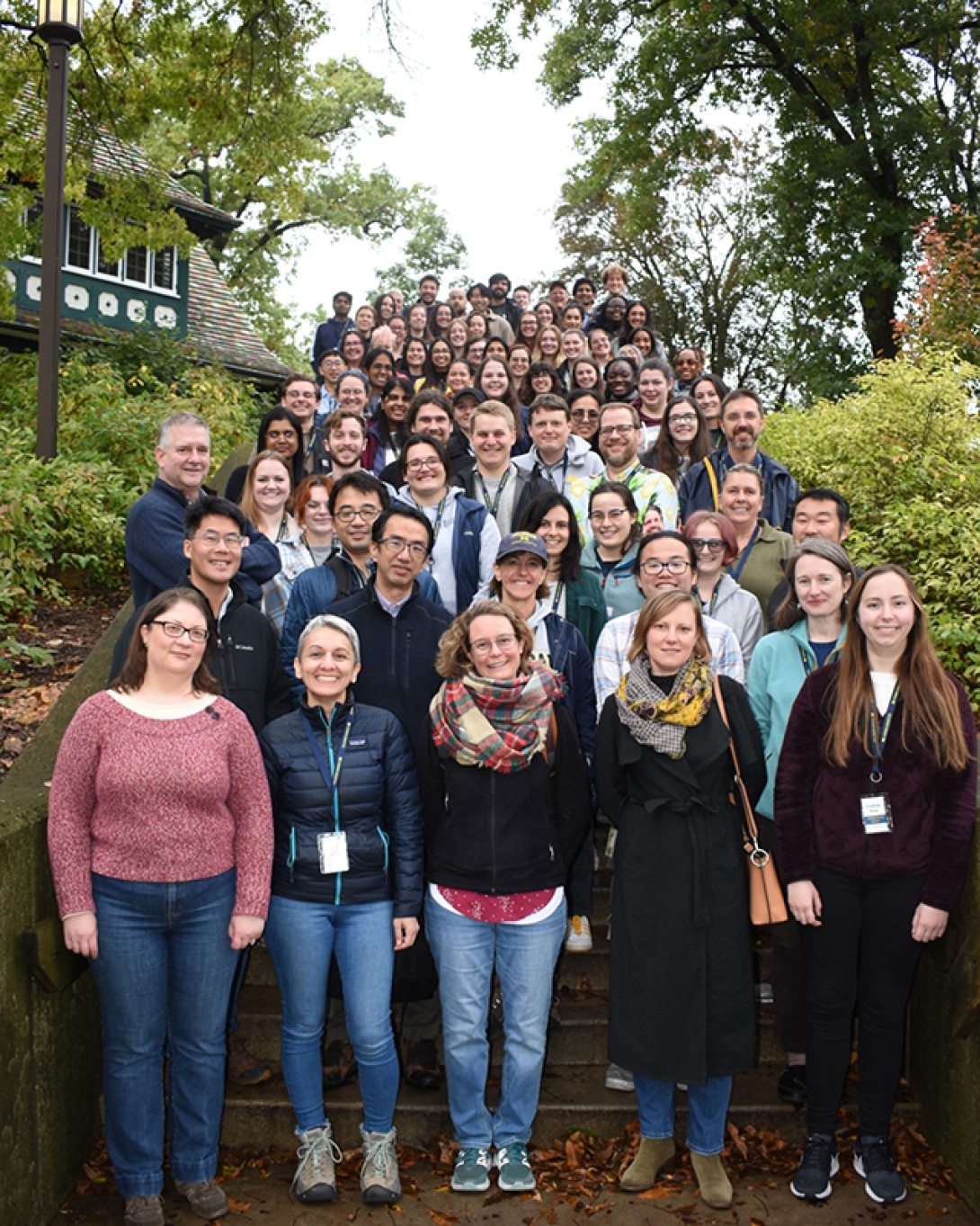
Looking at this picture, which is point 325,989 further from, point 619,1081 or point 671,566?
point 671,566

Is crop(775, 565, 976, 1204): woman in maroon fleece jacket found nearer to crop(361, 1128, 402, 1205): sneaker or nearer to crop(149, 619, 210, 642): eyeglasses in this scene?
crop(361, 1128, 402, 1205): sneaker

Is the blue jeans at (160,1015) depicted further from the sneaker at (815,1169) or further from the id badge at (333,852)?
the sneaker at (815,1169)

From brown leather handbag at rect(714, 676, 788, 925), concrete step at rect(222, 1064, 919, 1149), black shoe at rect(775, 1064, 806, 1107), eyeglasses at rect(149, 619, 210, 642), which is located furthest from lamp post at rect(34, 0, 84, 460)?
black shoe at rect(775, 1064, 806, 1107)

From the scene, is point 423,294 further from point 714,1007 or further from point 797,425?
point 714,1007

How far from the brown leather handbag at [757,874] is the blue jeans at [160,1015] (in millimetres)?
1956

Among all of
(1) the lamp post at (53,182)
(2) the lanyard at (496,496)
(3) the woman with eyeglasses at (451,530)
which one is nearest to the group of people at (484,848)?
(3) the woman with eyeglasses at (451,530)

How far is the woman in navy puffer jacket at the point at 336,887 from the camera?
4.01 m

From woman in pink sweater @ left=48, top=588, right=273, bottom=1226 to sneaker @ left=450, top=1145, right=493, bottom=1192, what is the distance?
2.88ft

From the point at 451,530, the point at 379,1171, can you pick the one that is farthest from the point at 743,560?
the point at 379,1171

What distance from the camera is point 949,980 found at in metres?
4.36

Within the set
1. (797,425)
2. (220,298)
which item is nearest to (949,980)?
(797,425)

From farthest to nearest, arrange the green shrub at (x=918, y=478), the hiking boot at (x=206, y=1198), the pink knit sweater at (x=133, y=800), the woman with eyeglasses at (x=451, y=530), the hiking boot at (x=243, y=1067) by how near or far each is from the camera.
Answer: the green shrub at (x=918, y=478), the woman with eyeglasses at (x=451, y=530), the hiking boot at (x=243, y=1067), the hiking boot at (x=206, y=1198), the pink knit sweater at (x=133, y=800)

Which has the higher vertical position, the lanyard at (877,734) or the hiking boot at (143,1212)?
the lanyard at (877,734)

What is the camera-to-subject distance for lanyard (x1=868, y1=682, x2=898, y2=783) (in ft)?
13.1
